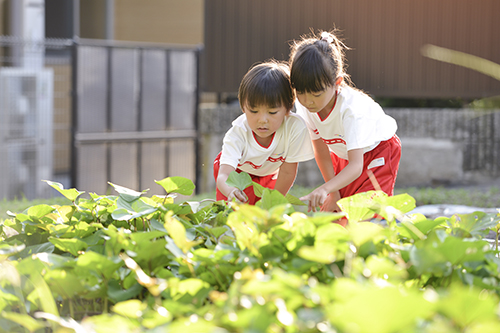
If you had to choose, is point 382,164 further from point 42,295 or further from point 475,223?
point 42,295

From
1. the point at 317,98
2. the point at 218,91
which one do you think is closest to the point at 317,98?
the point at 317,98

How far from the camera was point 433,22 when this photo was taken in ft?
20.6

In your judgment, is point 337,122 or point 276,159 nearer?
point 337,122

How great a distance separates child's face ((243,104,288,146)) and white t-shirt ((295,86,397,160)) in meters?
0.23

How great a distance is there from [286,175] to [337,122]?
35 centimetres

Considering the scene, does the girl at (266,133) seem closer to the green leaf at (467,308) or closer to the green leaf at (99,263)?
the green leaf at (99,263)

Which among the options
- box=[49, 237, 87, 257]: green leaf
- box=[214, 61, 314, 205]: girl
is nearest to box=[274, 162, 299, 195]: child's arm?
box=[214, 61, 314, 205]: girl

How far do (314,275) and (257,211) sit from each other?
5.2 inches

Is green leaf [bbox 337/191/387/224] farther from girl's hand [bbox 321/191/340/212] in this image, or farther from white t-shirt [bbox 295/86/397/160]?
girl's hand [bbox 321/191/340/212]

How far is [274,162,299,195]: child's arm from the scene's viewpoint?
7.84 ft

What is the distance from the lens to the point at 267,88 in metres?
2.06

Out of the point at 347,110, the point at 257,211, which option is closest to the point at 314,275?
the point at 257,211

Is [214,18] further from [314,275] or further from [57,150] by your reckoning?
[314,275]

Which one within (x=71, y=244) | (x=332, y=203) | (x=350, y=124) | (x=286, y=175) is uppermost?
(x=350, y=124)
